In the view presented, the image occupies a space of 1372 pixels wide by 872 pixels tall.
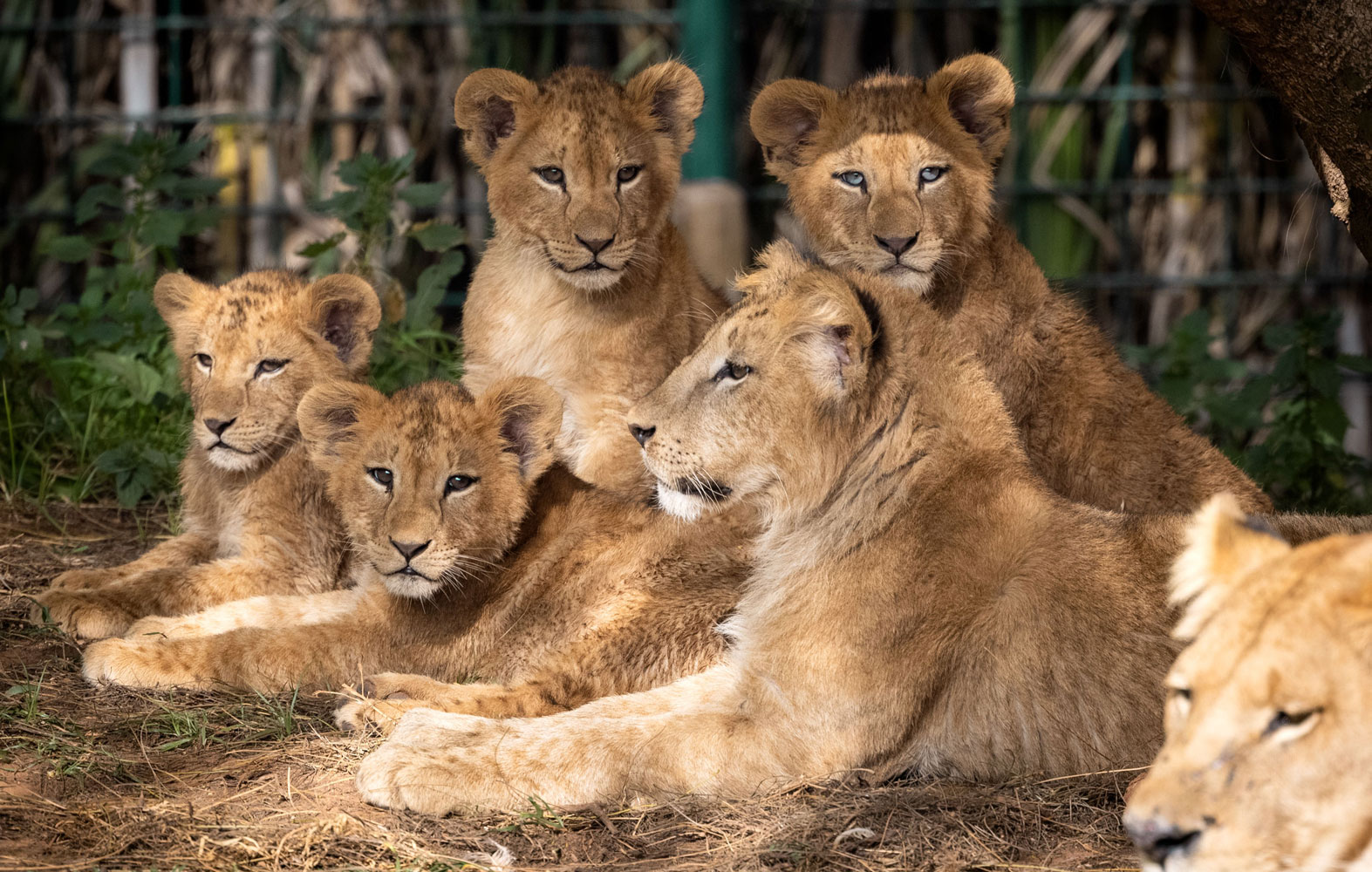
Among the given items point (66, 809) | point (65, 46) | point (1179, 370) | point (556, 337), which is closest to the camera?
point (66, 809)

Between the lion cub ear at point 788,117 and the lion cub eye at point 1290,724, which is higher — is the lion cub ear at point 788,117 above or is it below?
above

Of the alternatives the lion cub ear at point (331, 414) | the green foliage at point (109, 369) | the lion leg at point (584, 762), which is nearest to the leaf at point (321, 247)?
the green foliage at point (109, 369)

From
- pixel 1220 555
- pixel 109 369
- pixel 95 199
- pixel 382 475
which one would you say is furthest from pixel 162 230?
pixel 1220 555

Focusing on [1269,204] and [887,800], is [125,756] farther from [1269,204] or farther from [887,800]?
[1269,204]

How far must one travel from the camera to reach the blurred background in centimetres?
781

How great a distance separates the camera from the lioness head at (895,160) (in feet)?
15.2

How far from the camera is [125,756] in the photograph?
3.60m

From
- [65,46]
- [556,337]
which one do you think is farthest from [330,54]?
[556,337]

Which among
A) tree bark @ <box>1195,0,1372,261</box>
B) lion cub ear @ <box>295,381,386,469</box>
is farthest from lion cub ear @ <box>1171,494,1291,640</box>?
lion cub ear @ <box>295,381,386,469</box>

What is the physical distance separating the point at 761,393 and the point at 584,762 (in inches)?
39.0

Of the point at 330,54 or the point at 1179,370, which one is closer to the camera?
the point at 1179,370

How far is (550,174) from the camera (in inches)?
194

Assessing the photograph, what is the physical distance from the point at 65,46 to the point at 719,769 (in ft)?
20.3

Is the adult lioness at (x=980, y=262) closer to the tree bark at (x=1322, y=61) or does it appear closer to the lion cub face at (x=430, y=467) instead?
the tree bark at (x=1322, y=61)
